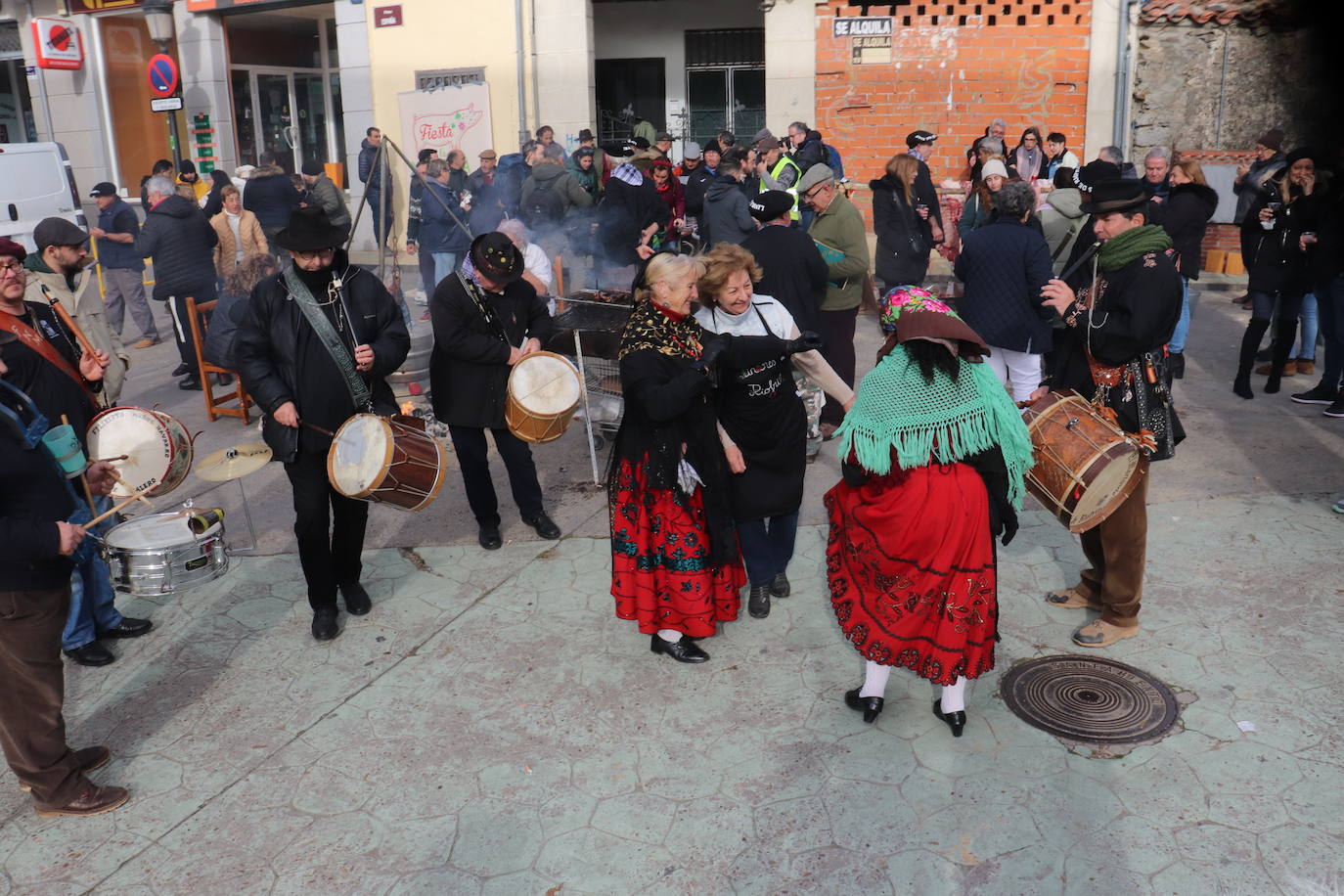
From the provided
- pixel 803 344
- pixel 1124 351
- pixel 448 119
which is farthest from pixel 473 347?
pixel 448 119

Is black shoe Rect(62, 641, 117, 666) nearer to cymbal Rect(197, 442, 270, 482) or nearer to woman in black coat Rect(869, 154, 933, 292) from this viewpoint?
cymbal Rect(197, 442, 270, 482)

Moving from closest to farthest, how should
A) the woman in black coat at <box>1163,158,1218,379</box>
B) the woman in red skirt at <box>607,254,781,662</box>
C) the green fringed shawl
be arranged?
the green fringed shawl → the woman in red skirt at <box>607,254,781,662</box> → the woman in black coat at <box>1163,158,1218,379</box>

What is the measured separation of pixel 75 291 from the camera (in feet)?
18.9

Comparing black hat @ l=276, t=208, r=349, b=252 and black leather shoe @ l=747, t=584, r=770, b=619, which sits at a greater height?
A: black hat @ l=276, t=208, r=349, b=252

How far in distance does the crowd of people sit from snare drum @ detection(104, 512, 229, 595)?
15 cm

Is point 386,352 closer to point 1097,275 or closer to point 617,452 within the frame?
point 617,452

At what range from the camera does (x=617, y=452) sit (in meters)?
4.55

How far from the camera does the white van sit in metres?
12.3

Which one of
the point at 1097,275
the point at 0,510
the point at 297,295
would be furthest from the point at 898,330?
the point at 0,510

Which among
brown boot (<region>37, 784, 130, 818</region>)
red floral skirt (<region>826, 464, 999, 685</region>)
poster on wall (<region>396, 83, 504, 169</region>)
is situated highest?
poster on wall (<region>396, 83, 504, 169</region>)

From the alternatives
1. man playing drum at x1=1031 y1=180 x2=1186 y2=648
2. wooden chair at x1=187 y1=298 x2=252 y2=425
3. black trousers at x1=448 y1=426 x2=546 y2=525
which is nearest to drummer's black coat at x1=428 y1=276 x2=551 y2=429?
black trousers at x1=448 y1=426 x2=546 y2=525

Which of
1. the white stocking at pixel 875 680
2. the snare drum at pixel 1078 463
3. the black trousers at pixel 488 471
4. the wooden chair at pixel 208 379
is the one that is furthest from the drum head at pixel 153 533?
the wooden chair at pixel 208 379

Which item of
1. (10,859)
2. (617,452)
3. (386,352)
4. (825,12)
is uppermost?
(825,12)

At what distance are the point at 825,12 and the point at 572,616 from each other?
1227cm
